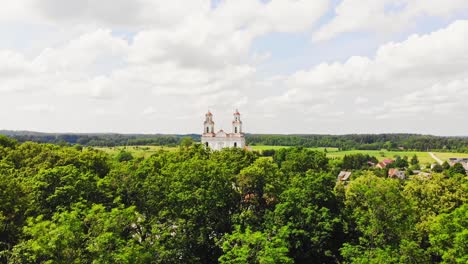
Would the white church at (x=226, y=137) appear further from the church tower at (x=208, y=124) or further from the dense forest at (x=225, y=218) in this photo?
the dense forest at (x=225, y=218)

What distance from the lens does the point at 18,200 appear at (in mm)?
29656

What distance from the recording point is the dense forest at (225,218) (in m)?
23.6

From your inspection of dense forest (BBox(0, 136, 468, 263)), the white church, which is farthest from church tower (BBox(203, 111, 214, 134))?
dense forest (BBox(0, 136, 468, 263))

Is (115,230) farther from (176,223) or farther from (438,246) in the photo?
(438,246)

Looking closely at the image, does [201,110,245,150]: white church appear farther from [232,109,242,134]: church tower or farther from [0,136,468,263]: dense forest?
[0,136,468,263]: dense forest

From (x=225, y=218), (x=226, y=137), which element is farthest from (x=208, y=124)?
(x=225, y=218)

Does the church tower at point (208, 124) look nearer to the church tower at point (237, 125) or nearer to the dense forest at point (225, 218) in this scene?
the church tower at point (237, 125)

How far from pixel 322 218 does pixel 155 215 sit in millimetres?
13877

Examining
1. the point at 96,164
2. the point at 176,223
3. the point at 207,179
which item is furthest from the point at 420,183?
the point at 96,164

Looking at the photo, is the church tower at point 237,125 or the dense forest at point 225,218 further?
the church tower at point 237,125

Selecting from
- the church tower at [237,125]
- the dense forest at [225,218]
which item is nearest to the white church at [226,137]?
the church tower at [237,125]

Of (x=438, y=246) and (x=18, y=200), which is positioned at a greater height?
(x=18, y=200)

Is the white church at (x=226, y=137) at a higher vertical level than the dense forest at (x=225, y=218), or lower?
higher

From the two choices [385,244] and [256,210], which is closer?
[385,244]
